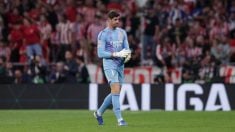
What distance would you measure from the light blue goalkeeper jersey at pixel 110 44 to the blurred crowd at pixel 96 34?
36.1 feet

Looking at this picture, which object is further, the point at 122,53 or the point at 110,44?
the point at 110,44

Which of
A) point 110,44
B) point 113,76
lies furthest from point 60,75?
point 113,76

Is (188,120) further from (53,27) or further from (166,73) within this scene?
(53,27)

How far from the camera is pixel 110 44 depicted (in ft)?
57.4

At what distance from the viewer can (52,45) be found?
1219 inches

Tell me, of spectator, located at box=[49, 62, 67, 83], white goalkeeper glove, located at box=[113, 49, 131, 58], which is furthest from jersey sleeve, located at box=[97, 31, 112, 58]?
spectator, located at box=[49, 62, 67, 83]

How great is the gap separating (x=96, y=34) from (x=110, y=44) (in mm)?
13239

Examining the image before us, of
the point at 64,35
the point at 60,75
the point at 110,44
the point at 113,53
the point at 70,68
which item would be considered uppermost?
the point at 110,44

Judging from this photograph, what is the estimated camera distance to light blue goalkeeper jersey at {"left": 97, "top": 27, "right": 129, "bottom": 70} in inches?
684

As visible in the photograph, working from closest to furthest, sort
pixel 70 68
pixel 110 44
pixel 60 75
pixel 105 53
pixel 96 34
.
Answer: pixel 105 53 < pixel 110 44 < pixel 60 75 < pixel 70 68 < pixel 96 34

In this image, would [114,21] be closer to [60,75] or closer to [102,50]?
[102,50]

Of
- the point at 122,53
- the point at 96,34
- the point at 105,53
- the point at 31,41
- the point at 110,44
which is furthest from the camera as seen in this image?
the point at 96,34

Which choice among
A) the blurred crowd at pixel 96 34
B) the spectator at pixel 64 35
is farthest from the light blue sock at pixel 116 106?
the spectator at pixel 64 35

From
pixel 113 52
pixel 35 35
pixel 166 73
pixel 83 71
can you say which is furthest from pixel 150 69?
pixel 113 52
